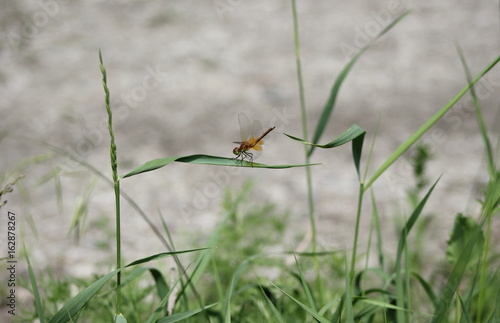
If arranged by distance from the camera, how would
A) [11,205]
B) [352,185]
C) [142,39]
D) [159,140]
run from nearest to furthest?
1. [11,205]
2. [352,185]
3. [159,140]
4. [142,39]

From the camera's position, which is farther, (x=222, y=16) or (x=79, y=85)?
(x=222, y=16)

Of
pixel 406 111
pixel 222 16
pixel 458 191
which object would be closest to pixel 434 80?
pixel 406 111

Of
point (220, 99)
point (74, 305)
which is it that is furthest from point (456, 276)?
point (220, 99)

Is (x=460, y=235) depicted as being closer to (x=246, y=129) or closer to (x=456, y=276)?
(x=456, y=276)

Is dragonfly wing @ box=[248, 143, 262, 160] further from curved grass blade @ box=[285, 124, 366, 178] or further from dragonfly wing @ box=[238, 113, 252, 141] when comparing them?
curved grass blade @ box=[285, 124, 366, 178]

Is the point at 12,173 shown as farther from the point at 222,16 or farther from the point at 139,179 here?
the point at 222,16

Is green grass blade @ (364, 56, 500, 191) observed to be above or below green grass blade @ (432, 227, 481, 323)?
above

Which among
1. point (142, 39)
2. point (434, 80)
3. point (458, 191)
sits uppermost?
point (142, 39)

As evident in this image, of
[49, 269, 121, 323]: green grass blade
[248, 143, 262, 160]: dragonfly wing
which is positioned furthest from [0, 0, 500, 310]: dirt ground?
[49, 269, 121, 323]: green grass blade
